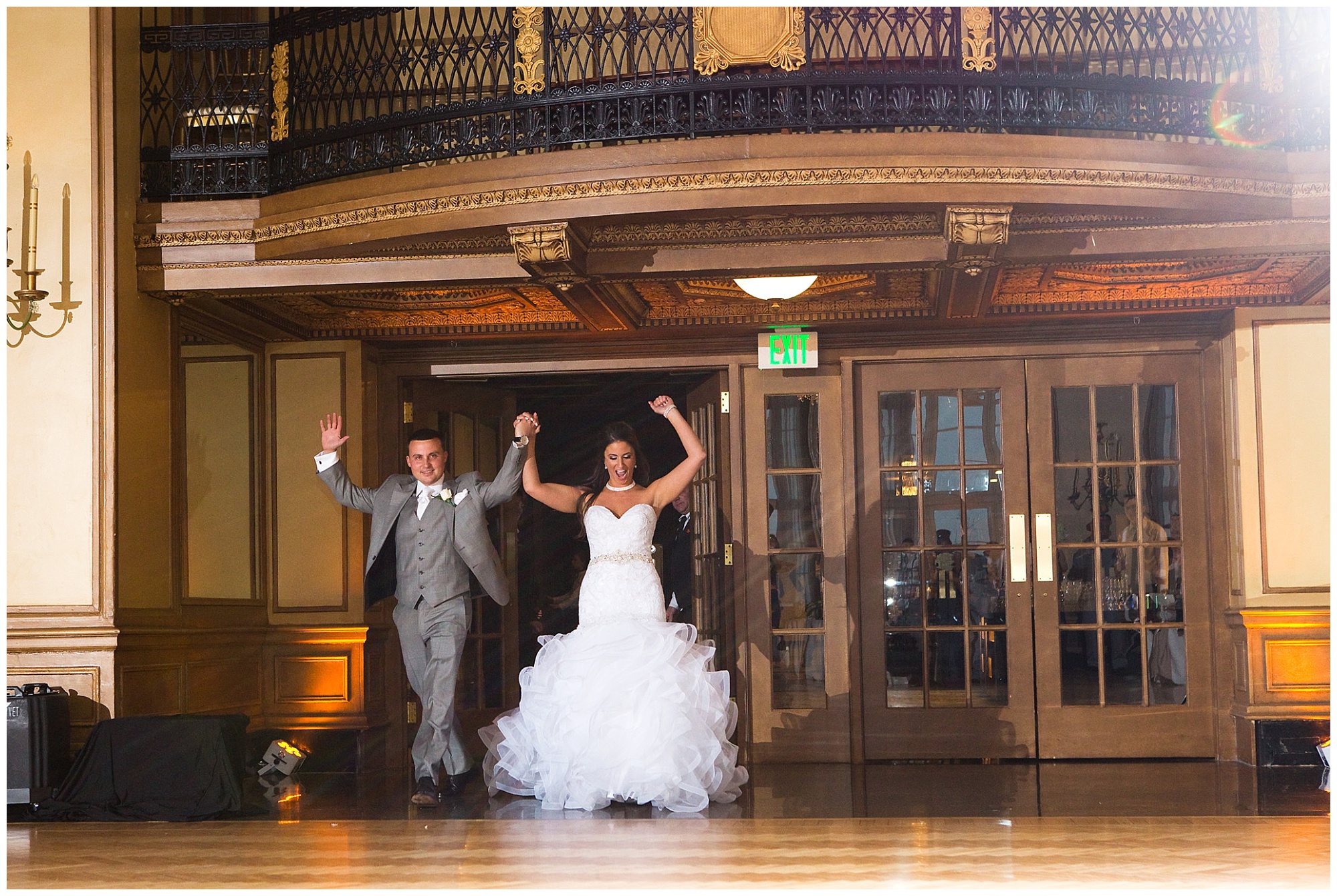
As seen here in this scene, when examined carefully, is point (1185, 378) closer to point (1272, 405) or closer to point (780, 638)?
point (1272, 405)

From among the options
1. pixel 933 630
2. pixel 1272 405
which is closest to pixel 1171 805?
pixel 933 630

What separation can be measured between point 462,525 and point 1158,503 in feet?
13.3

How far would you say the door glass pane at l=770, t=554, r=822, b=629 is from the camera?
25.9ft

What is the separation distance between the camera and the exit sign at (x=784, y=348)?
26.0ft

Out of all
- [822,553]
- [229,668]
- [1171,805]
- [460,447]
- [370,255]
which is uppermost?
[370,255]

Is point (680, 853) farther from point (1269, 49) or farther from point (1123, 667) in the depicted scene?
point (1269, 49)

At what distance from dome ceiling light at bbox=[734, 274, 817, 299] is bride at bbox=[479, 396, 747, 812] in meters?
1.02

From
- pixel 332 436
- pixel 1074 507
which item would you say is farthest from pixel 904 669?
pixel 332 436

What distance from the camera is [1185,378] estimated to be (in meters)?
7.86

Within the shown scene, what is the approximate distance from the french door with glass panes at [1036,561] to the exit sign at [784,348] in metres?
0.48

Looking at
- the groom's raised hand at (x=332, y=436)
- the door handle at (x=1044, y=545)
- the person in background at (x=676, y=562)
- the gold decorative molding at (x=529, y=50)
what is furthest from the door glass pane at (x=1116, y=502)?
the groom's raised hand at (x=332, y=436)

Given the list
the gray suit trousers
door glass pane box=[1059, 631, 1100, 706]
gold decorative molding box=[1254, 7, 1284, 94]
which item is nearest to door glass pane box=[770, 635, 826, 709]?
door glass pane box=[1059, 631, 1100, 706]

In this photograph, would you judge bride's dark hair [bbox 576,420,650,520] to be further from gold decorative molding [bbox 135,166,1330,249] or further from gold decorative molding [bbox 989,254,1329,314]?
gold decorative molding [bbox 989,254,1329,314]

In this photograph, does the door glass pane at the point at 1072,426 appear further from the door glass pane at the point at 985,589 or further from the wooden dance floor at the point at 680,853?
the wooden dance floor at the point at 680,853
